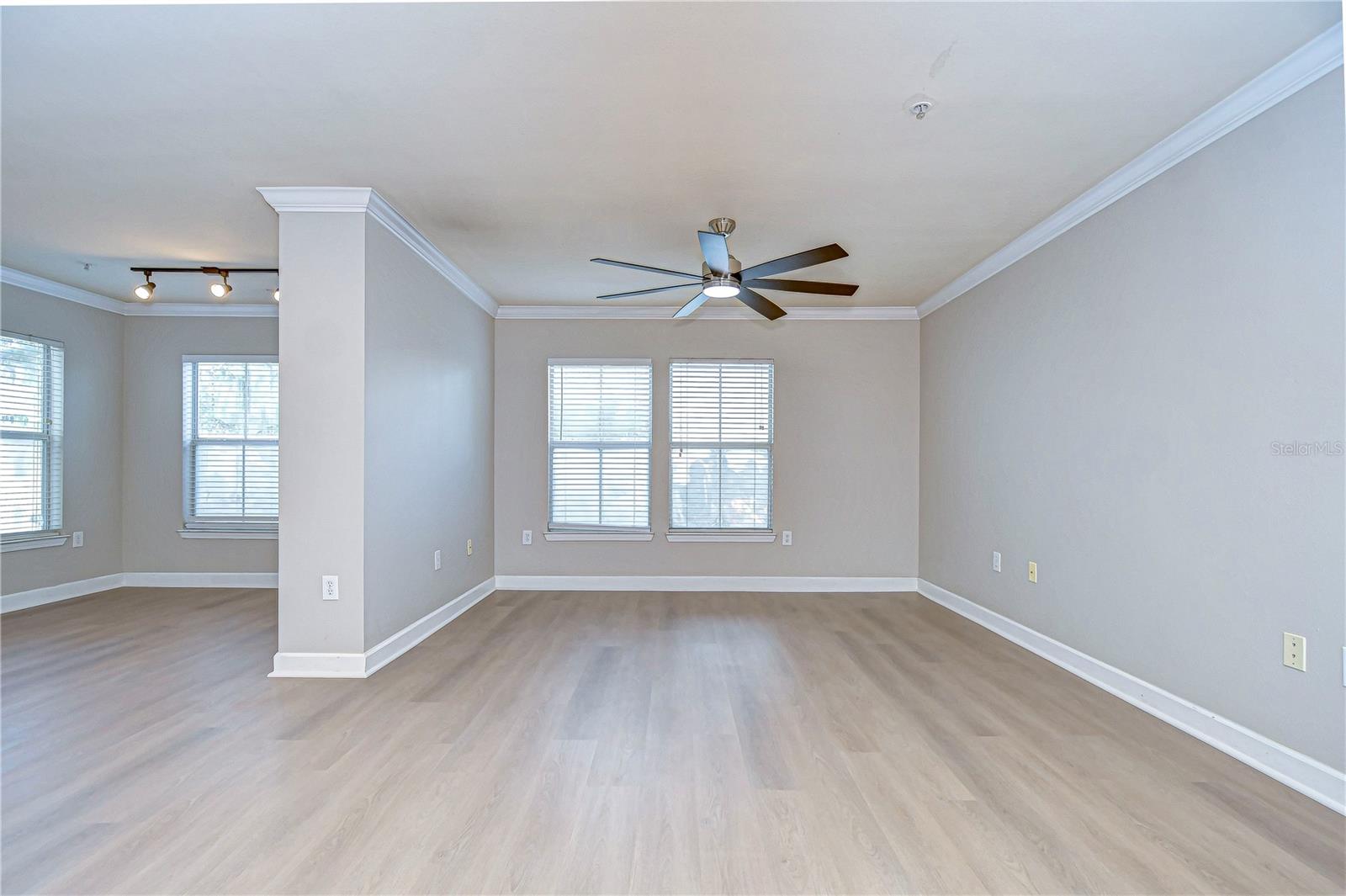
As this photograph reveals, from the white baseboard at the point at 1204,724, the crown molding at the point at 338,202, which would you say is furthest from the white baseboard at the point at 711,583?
the crown molding at the point at 338,202

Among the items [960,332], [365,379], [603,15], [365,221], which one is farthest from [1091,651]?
[365,221]

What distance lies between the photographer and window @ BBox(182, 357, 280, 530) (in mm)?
5570

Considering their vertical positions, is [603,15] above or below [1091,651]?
above

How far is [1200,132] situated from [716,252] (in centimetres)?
199

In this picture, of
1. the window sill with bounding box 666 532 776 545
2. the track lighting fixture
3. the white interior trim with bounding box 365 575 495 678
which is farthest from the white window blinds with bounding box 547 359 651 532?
the track lighting fixture

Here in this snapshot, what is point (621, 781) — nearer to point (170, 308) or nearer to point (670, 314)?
point (670, 314)

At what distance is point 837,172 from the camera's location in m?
2.96

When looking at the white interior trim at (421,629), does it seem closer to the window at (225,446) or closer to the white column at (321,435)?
the white column at (321,435)

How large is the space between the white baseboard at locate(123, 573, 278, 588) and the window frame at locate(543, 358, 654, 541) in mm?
2546

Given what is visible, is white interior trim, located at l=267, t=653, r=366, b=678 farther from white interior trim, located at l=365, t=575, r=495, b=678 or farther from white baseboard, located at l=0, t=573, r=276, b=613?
white baseboard, located at l=0, t=573, r=276, b=613

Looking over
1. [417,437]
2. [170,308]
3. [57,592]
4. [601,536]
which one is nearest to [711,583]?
[601,536]

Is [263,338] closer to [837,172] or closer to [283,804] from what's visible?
[283,804]

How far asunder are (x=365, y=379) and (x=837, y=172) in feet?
8.41

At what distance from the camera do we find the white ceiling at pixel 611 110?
1959 millimetres
